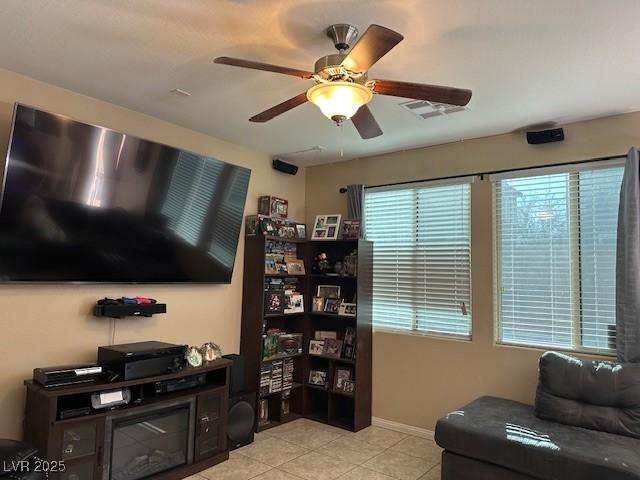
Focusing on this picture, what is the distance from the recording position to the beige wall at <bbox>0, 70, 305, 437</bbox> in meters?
2.86

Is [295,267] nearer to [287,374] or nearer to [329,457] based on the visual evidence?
[287,374]

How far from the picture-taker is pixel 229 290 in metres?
4.27

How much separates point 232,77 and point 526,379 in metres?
3.19

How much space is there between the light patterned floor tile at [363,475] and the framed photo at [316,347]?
138 centimetres

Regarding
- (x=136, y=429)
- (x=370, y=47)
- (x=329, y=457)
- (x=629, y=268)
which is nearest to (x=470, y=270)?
(x=629, y=268)

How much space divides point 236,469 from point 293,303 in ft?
5.44

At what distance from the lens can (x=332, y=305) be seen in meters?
4.62

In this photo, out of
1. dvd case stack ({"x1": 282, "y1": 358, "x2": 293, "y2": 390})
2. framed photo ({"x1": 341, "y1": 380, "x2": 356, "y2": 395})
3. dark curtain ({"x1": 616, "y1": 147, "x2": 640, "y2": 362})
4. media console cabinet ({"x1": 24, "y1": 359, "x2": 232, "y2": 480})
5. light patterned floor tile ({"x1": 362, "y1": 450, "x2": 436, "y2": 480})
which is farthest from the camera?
dvd case stack ({"x1": 282, "y1": 358, "x2": 293, "y2": 390})

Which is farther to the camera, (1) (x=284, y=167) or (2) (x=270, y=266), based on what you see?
(1) (x=284, y=167)

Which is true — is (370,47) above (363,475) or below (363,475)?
above

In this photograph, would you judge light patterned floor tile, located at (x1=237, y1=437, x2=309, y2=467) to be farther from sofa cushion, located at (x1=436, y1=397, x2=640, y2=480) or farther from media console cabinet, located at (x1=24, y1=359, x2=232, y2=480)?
sofa cushion, located at (x1=436, y1=397, x2=640, y2=480)

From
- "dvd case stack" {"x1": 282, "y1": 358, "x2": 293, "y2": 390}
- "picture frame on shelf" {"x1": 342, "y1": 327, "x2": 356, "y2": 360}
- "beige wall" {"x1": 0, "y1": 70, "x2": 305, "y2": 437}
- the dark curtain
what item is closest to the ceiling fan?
"beige wall" {"x1": 0, "y1": 70, "x2": 305, "y2": 437}

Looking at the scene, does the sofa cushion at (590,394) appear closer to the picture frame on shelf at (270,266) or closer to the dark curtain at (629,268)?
the dark curtain at (629,268)

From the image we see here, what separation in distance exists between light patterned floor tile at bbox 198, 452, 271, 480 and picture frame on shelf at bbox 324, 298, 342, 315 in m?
1.61
